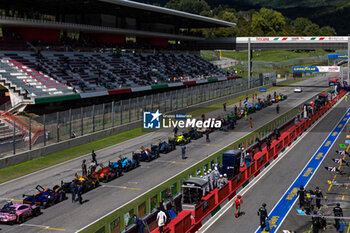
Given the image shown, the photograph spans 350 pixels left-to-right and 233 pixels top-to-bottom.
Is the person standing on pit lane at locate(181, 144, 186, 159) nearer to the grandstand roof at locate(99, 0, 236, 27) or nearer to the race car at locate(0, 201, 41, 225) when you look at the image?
the race car at locate(0, 201, 41, 225)


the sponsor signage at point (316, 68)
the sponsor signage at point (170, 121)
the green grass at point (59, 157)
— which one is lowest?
the green grass at point (59, 157)

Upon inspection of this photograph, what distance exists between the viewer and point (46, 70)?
53.7 meters

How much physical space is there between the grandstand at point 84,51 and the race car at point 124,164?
51.2 feet

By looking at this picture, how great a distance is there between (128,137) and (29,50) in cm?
2053

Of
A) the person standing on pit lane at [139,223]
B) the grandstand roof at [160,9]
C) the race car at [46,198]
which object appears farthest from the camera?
the grandstand roof at [160,9]

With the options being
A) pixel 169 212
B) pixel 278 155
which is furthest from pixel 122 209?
pixel 278 155

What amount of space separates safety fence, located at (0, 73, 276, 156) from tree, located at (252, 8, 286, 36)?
13290 centimetres

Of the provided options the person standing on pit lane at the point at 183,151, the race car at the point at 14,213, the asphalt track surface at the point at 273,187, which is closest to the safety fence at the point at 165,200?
the asphalt track surface at the point at 273,187

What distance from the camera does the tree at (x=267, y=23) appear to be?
19138 centimetres

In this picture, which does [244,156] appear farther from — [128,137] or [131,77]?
[131,77]

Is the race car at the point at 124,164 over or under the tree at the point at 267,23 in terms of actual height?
under

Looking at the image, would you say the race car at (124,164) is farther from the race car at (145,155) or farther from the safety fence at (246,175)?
the safety fence at (246,175)

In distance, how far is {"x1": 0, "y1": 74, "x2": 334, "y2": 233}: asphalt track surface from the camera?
78.1 ft

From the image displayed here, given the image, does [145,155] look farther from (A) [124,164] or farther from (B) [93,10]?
(B) [93,10]
